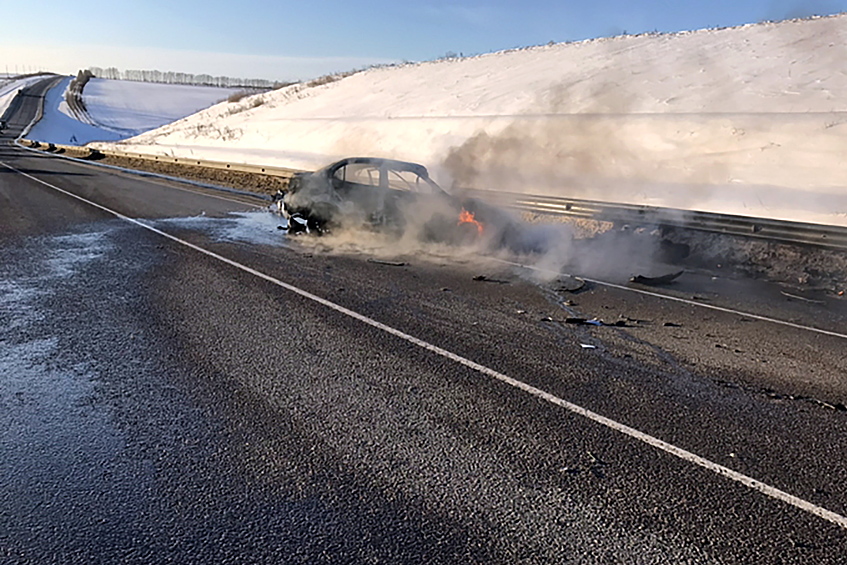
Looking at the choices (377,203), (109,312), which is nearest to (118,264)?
(109,312)

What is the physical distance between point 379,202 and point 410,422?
7.91 metres

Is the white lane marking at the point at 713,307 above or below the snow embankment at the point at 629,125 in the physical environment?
below

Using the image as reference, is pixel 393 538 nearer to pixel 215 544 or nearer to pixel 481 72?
pixel 215 544

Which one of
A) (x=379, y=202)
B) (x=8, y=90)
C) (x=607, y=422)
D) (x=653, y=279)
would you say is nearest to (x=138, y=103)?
(x=8, y=90)

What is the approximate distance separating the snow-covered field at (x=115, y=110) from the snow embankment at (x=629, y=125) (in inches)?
1257

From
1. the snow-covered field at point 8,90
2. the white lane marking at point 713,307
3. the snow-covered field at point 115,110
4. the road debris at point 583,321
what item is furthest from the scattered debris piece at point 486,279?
the snow-covered field at point 8,90

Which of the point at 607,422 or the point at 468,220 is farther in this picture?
the point at 468,220

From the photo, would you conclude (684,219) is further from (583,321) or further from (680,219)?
(583,321)

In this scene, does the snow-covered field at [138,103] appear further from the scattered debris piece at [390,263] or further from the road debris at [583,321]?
the road debris at [583,321]

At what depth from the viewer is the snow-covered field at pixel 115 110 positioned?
69.1 m

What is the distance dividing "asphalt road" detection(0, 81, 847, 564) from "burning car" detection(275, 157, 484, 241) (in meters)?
3.12

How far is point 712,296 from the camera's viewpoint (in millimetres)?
8672

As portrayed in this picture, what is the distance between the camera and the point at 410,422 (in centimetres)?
439

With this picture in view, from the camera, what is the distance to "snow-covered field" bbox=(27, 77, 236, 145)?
227 feet
